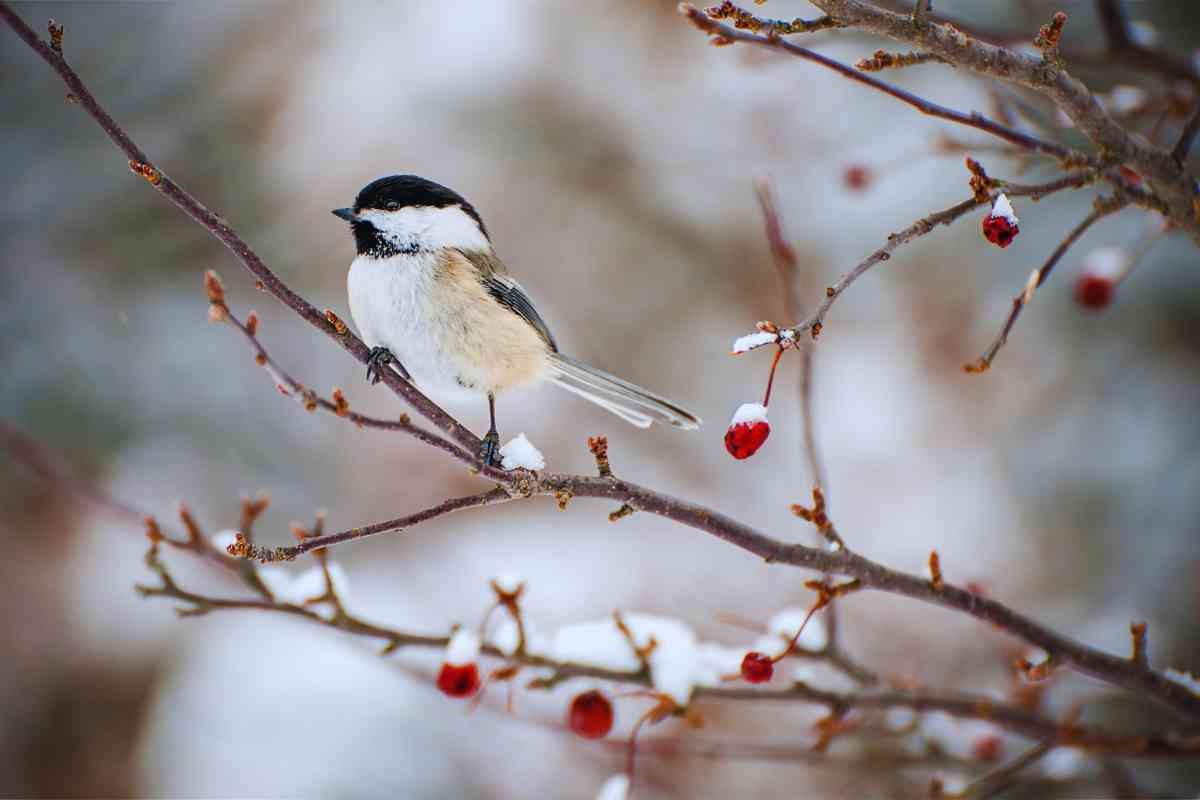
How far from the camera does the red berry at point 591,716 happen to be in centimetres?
163

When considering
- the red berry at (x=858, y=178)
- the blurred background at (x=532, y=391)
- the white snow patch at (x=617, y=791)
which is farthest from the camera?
the blurred background at (x=532, y=391)

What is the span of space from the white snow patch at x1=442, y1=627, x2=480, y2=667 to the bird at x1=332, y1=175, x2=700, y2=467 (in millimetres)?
639

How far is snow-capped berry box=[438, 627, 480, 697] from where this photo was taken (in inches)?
59.7

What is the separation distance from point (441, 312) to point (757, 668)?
108cm

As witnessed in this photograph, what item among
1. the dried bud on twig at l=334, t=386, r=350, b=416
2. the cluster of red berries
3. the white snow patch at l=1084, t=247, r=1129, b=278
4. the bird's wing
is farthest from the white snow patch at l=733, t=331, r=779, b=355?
the white snow patch at l=1084, t=247, r=1129, b=278

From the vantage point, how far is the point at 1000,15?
4.11 meters

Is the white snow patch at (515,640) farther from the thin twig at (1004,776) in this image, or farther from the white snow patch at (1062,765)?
the white snow patch at (1062,765)

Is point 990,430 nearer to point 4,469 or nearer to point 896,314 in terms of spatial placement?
point 896,314

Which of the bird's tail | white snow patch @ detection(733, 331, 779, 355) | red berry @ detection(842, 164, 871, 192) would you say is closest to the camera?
white snow patch @ detection(733, 331, 779, 355)

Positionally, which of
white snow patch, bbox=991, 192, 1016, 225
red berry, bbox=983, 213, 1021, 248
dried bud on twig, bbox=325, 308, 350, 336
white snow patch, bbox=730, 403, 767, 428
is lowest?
white snow patch, bbox=730, 403, 767, 428

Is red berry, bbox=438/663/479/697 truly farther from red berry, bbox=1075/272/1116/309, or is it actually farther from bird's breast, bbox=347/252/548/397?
red berry, bbox=1075/272/1116/309

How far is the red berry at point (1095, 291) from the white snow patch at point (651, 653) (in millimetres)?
1215

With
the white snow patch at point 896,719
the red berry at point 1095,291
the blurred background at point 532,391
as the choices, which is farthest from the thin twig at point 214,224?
the blurred background at point 532,391

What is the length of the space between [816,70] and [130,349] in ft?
12.7
